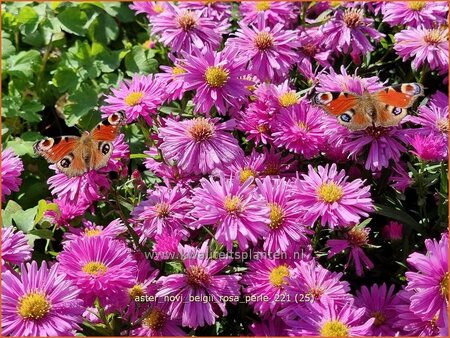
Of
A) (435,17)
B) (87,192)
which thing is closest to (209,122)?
(87,192)

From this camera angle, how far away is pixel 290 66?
191 cm

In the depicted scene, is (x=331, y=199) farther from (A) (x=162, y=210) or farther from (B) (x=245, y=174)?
(A) (x=162, y=210)

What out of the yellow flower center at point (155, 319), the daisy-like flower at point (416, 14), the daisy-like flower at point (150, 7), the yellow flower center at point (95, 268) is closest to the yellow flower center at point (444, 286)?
the yellow flower center at point (155, 319)

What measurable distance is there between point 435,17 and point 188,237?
110 cm

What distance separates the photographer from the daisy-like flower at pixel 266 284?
1.46 meters

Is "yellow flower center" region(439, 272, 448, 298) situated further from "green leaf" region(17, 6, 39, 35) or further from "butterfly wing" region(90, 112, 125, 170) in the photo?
"green leaf" region(17, 6, 39, 35)

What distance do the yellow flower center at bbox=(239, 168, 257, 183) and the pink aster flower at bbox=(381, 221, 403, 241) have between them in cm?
37

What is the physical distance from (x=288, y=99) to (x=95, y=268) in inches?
28.3

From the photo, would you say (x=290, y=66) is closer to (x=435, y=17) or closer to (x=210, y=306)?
(x=435, y=17)

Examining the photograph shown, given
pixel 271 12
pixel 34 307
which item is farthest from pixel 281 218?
pixel 271 12

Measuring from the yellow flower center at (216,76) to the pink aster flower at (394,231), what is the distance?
22.7 inches

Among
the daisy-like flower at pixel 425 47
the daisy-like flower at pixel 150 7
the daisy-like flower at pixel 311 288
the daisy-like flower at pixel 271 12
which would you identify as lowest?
the daisy-like flower at pixel 311 288

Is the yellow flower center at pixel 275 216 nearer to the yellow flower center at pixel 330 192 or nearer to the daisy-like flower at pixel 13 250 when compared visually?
the yellow flower center at pixel 330 192

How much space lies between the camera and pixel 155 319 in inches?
58.3
